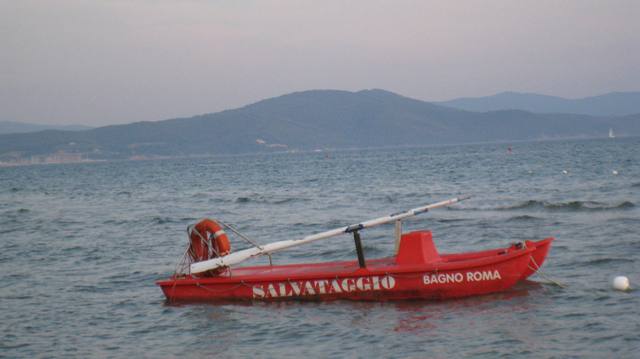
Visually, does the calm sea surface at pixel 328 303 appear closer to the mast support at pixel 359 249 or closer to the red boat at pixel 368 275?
the red boat at pixel 368 275

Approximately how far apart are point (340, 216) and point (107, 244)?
11861 mm

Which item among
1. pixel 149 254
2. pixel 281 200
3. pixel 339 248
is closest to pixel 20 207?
pixel 281 200

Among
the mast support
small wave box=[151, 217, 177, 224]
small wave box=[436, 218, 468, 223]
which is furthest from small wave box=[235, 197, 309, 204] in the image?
the mast support

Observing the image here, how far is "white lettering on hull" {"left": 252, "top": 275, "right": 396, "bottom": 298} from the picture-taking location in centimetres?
1853

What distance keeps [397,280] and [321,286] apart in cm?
177

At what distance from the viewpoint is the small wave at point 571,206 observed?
35844 millimetres

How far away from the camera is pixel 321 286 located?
62.3 ft

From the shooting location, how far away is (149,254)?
29.2 metres

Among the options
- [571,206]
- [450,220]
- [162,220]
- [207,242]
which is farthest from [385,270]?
[162,220]

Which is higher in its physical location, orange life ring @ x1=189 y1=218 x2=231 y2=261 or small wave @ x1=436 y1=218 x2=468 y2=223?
orange life ring @ x1=189 y1=218 x2=231 y2=261

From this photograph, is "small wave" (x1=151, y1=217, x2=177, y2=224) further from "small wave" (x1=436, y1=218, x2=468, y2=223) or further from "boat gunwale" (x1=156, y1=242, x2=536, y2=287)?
"boat gunwale" (x1=156, y1=242, x2=536, y2=287)

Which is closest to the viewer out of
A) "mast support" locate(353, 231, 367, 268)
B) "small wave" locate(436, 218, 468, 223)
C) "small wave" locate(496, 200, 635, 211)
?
"mast support" locate(353, 231, 367, 268)

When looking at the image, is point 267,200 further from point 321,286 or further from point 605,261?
point 321,286

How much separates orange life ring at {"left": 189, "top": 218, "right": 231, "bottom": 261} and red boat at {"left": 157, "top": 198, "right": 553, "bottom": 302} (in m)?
0.02
